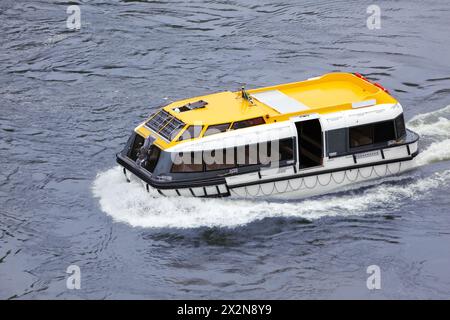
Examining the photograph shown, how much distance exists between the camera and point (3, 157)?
31031 millimetres

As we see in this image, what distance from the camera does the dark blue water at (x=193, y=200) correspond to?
24.6 m

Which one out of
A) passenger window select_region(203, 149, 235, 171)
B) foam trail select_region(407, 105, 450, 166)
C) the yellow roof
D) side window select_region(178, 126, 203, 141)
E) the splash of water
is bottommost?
the splash of water

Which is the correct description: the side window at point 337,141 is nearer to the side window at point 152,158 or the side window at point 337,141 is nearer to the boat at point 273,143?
the boat at point 273,143

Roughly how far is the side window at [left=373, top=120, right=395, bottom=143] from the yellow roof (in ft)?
2.27

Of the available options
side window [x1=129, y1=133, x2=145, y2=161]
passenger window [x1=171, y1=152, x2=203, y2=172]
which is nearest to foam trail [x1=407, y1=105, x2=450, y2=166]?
passenger window [x1=171, y1=152, x2=203, y2=172]

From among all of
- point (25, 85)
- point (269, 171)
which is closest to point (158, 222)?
point (269, 171)

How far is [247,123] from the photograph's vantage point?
87.9 feet

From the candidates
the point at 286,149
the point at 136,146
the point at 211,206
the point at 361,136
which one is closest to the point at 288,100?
the point at 286,149

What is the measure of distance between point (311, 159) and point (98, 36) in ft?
49.7

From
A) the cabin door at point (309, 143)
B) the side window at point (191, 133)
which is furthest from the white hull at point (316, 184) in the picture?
the side window at point (191, 133)

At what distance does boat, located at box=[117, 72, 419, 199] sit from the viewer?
26.4m

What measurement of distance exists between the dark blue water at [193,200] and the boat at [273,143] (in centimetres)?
50

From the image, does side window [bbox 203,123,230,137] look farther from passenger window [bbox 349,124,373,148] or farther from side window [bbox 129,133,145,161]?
passenger window [bbox 349,124,373,148]

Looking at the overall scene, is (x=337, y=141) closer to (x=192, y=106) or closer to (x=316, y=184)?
(x=316, y=184)
